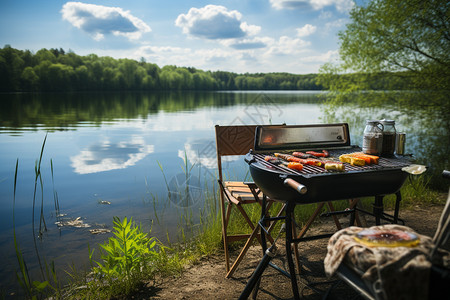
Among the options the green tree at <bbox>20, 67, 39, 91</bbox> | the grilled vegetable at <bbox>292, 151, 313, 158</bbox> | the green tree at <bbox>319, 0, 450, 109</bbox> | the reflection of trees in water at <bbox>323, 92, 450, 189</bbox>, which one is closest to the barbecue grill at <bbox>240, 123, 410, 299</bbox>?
the grilled vegetable at <bbox>292, 151, 313, 158</bbox>

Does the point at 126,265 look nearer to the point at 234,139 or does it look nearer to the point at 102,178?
the point at 234,139

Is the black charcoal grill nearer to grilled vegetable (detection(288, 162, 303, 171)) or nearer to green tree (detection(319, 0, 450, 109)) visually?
grilled vegetable (detection(288, 162, 303, 171))

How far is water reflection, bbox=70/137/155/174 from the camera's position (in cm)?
859

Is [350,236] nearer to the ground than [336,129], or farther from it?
nearer to the ground

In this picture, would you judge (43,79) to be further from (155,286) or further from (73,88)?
(155,286)

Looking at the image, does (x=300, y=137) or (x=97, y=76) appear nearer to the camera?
(x=300, y=137)

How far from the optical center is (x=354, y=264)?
132 centimetres

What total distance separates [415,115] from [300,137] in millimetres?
6613

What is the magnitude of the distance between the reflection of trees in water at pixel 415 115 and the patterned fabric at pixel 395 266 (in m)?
5.83

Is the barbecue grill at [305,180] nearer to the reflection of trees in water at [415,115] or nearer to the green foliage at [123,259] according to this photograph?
the green foliage at [123,259]

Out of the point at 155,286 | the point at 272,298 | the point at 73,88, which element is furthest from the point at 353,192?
the point at 73,88

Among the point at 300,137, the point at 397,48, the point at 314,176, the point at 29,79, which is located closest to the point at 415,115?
the point at 397,48

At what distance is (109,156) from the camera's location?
392 inches

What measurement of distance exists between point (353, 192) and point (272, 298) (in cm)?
101
